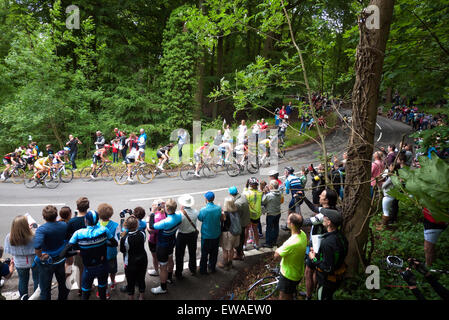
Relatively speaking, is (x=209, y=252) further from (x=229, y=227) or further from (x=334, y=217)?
(x=334, y=217)

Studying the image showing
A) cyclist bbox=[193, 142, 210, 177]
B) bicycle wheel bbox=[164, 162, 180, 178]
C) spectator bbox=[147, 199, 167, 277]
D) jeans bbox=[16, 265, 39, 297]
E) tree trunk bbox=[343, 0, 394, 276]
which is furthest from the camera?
bicycle wheel bbox=[164, 162, 180, 178]

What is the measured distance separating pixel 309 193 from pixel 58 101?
17290mm

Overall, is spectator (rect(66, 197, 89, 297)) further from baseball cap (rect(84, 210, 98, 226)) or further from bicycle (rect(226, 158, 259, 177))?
bicycle (rect(226, 158, 259, 177))

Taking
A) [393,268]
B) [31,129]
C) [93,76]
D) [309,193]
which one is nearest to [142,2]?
[93,76]

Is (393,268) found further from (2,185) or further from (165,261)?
(2,185)

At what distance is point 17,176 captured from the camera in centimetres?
1452

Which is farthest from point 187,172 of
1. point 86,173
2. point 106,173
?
point 86,173

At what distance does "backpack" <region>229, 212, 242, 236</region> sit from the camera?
579 cm

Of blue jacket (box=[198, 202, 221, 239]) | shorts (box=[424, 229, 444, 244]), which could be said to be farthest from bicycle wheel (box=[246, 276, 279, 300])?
shorts (box=[424, 229, 444, 244])

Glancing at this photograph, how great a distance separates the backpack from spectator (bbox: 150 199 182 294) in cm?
123

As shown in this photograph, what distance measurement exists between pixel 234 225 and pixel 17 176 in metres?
14.6

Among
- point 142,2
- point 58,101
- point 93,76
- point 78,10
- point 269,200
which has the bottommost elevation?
point 269,200

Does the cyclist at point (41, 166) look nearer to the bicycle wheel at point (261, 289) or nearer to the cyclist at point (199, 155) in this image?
the cyclist at point (199, 155)

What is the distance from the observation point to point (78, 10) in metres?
20.1
